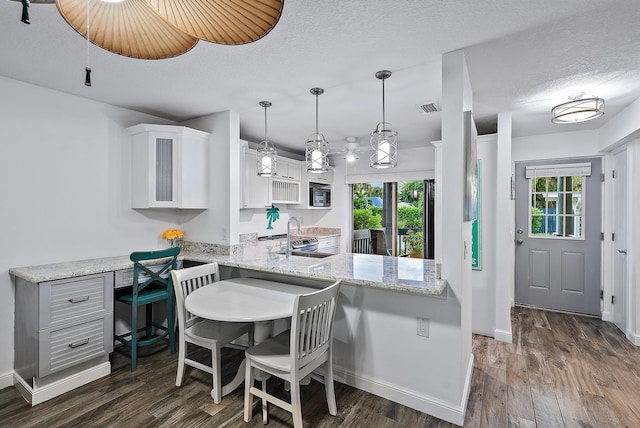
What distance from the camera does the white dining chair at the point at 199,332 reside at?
7.32 ft

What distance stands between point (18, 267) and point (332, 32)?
299cm

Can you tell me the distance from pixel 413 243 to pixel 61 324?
189 inches

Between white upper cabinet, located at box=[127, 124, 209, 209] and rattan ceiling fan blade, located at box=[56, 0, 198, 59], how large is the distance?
2.42m

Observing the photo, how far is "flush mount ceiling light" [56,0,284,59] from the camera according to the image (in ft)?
2.60

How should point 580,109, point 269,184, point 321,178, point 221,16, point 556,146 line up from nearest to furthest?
point 221,16 < point 580,109 < point 556,146 < point 269,184 < point 321,178

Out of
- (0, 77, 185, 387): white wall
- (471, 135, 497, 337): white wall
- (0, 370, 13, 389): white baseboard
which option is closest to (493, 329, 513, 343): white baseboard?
(471, 135, 497, 337): white wall

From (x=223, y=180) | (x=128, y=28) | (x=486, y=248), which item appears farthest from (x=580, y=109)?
(x=223, y=180)

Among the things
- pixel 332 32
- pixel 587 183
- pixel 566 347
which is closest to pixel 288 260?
pixel 332 32

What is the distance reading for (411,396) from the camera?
7.19 feet

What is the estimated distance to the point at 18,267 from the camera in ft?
8.27

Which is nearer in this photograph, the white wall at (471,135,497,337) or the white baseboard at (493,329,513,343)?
the white baseboard at (493,329,513,343)

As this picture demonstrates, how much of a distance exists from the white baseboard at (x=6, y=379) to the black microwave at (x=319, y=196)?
13.0 feet

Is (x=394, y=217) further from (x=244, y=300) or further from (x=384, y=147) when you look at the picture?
(x=244, y=300)

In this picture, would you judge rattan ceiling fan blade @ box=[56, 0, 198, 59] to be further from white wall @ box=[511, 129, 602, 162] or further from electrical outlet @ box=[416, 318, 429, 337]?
white wall @ box=[511, 129, 602, 162]
